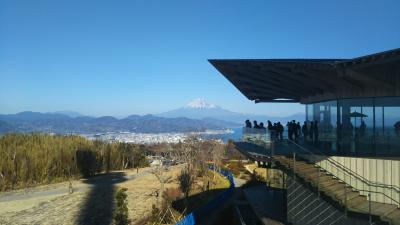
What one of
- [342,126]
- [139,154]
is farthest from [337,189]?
[139,154]

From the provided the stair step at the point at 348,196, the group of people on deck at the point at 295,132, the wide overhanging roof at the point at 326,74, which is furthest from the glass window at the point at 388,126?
the group of people on deck at the point at 295,132

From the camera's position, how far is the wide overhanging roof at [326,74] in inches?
630

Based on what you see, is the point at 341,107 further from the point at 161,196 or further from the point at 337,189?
the point at 161,196

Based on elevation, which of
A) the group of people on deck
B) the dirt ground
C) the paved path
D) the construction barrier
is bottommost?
the dirt ground

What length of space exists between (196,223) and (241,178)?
25.4 m

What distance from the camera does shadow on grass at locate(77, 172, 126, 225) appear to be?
26.6 m

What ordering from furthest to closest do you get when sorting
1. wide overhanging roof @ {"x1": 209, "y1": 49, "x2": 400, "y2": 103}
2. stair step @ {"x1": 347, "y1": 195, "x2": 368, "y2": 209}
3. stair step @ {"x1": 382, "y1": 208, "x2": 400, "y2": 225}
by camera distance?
1. wide overhanging roof @ {"x1": 209, "y1": 49, "x2": 400, "y2": 103}
2. stair step @ {"x1": 347, "y1": 195, "x2": 368, "y2": 209}
3. stair step @ {"x1": 382, "y1": 208, "x2": 400, "y2": 225}

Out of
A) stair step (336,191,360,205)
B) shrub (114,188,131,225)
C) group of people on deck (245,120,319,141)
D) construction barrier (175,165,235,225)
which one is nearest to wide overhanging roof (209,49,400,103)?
group of people on deck (245,120,319,141)

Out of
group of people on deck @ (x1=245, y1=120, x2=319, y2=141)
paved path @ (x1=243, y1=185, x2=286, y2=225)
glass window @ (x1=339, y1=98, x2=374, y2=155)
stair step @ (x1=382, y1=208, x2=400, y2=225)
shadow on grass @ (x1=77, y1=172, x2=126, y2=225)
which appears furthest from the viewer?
shadow on grass @ (x1=77, y1=172, x2=126, y2=225)

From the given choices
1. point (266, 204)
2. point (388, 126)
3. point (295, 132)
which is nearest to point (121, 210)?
point (266, 204)

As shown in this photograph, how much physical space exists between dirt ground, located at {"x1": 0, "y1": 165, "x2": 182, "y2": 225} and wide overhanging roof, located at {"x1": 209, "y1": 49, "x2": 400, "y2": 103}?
10.7 meters

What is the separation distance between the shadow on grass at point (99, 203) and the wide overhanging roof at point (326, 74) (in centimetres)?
1100

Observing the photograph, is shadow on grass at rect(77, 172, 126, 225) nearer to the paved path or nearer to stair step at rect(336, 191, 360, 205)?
the paved path

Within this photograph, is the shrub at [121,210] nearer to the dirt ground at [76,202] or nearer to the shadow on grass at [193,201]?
the dirt ground at [76,202]
